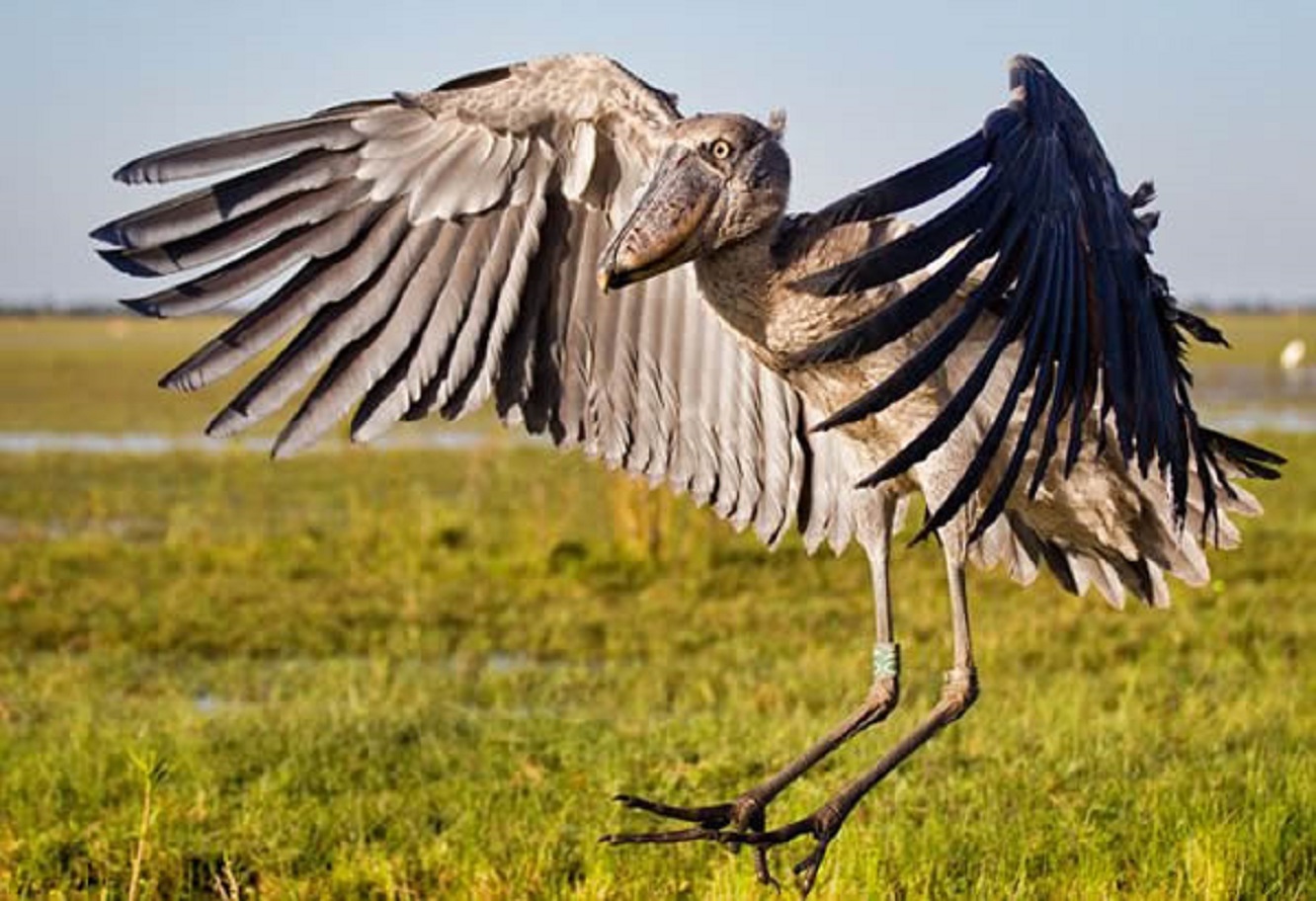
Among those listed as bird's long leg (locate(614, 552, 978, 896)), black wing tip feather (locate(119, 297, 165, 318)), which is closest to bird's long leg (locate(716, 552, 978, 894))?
bird's long leg (locate(614, 552, 978, 896))

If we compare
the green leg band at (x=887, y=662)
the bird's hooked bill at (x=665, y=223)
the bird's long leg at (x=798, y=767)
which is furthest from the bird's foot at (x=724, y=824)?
the bird's hooked bill at (x=665, y=223)

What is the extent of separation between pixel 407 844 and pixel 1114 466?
6.41ft

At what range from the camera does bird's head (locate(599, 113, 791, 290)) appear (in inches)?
138

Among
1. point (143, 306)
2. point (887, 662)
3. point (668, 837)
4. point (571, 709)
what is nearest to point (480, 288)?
point (143, 306)

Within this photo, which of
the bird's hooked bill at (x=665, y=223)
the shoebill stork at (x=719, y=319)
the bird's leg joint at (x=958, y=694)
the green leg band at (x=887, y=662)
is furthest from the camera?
the green leg band at (x=887, y=662)

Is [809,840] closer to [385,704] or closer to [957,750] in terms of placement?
[957,750]

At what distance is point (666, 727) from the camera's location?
6.18 meters

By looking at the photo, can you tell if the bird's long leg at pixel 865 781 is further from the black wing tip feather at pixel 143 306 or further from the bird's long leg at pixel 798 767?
the black wing tip feather at pixel 143 306

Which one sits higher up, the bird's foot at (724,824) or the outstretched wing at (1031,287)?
the outstretched wing at (1031,287)

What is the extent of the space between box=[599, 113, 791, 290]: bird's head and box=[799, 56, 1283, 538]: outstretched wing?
0.17 metres

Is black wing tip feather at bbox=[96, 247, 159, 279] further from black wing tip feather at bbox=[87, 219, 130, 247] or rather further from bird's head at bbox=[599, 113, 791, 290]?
bird's head at bbox=[599, 113, 791, 290]

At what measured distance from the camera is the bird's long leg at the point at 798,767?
381 centimetres

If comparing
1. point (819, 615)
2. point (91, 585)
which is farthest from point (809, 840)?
point (91, 585)

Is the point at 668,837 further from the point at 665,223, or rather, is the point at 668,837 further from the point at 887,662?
the point at 665,223
